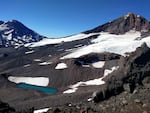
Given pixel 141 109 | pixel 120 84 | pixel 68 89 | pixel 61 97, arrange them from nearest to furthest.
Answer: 1. pixel 141 109
2. pixel 120 84
3. pixel 61 97
4. pixel 68 89

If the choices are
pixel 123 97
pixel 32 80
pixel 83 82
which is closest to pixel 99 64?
pixel 83 82

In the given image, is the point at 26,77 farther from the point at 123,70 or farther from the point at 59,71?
the point at 123,70

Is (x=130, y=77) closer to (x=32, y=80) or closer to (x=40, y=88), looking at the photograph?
(x=40, y=88)

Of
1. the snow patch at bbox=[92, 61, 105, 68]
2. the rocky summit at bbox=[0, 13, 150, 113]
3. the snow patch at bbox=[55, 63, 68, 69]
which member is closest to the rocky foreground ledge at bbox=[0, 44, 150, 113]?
the rocky summit at bbox=[0, 13, 150, 113]

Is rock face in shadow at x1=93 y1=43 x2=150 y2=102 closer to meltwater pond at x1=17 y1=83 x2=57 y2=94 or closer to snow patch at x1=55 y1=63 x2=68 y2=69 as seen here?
meltwater pond at x1=17 y1=83 x2=57 y2=94

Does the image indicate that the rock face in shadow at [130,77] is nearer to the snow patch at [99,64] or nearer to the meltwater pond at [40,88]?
the meltwater pond at [40,88]

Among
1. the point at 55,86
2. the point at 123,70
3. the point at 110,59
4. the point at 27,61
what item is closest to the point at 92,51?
the point at 110,59
